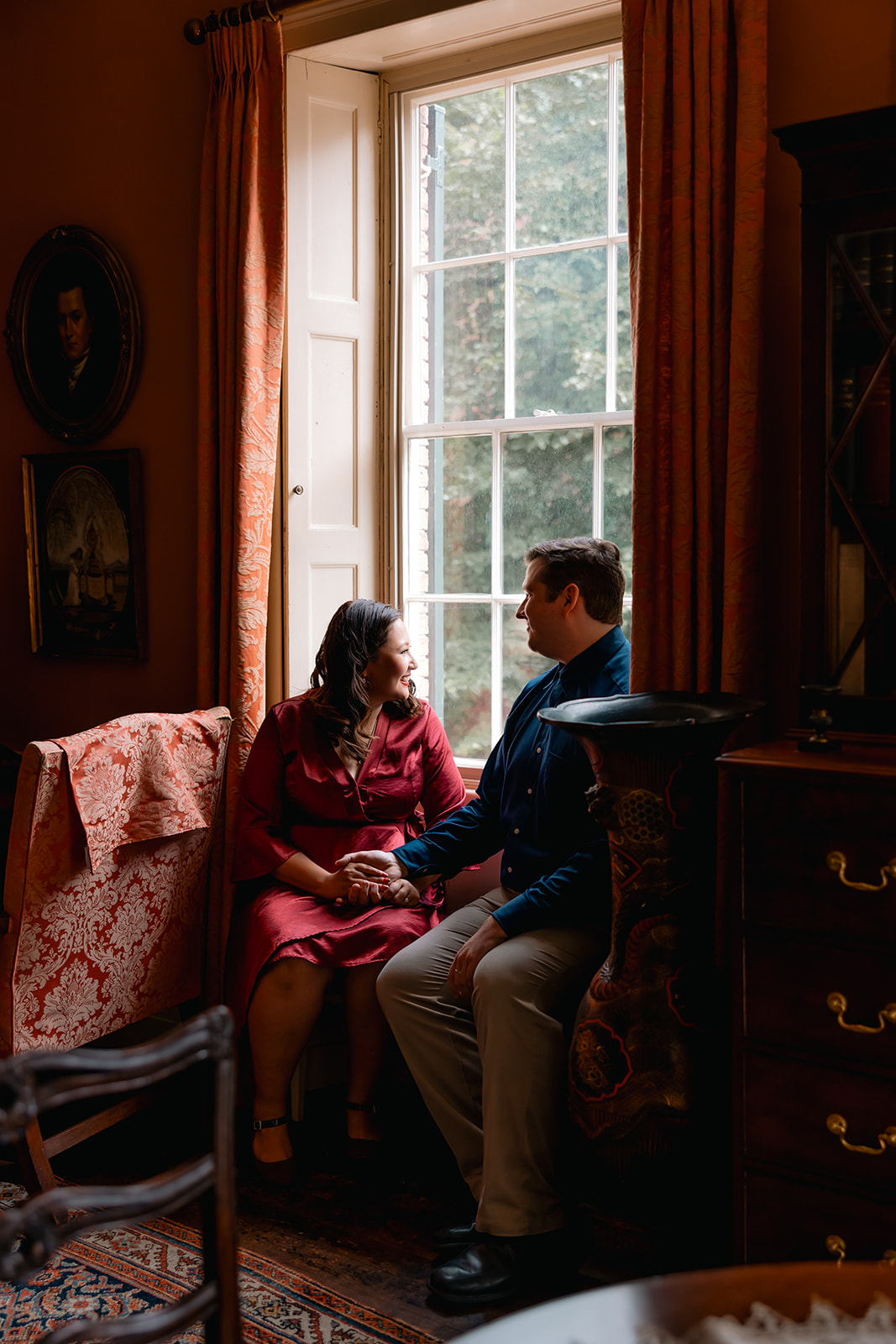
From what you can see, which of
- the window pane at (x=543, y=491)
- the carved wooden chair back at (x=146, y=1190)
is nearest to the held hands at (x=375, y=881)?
the window pane at (x=543, y=491)

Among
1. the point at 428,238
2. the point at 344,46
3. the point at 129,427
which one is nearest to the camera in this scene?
the point at 344,46

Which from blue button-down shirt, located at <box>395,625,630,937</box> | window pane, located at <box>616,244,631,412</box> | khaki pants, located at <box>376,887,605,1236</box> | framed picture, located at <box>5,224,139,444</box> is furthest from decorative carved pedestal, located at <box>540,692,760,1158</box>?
framed picture, located at <box>5,224,139,444</box>

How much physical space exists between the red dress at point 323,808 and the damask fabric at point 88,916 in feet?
0.45

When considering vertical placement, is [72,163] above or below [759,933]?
above

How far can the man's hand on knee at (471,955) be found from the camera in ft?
7.48

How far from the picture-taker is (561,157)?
9.71 ft

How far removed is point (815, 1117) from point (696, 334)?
59.2 inches

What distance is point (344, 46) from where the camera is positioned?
3.04 metres

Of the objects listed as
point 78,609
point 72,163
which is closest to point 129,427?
point 78,609

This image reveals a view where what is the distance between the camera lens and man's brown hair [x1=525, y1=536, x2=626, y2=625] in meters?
2.44

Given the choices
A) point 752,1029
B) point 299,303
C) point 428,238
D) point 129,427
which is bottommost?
point 752,1029

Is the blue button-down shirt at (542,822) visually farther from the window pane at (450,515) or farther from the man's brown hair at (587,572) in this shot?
the window pane at (450,515)

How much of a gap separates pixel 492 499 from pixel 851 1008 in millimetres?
1831

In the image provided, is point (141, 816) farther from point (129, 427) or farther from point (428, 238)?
point (428, 238)
